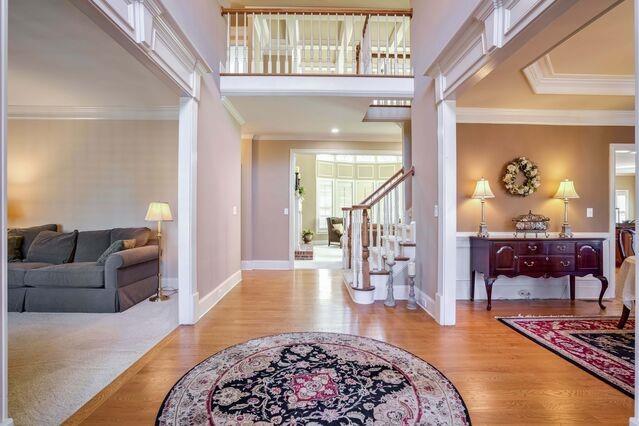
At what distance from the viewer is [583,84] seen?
10.6 ft

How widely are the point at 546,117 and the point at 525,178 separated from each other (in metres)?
0.83

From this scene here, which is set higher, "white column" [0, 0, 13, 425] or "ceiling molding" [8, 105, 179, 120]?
"ceiling molding" [8, 105, 179, 120]

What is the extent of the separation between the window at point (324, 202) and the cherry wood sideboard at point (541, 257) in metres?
6.89

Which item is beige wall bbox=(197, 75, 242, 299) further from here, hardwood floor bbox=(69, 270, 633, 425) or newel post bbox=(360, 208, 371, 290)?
newel post bbox=(360, 208, 371, 290)

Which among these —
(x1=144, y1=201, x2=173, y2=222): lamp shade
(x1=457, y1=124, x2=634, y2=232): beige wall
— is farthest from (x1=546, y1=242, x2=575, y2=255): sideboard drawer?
(x1=144, y1=201, x2=173, y2=222): lamp shade

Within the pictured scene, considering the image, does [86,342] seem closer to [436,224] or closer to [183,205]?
[183,205]

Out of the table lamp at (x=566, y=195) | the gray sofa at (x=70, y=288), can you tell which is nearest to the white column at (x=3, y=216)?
the gray sofa at (x=70, y=288)

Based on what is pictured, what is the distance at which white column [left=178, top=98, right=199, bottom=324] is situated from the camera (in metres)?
2.86

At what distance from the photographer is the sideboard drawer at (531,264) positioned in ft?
11.1

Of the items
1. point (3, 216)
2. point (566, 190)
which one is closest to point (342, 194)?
point (566, 190)

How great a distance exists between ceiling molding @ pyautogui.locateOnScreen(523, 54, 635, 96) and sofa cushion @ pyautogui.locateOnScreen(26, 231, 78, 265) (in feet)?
18.9

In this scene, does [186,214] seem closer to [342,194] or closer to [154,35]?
[154,35]

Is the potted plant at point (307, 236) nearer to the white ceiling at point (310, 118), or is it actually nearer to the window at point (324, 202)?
the window at point (324, 202)

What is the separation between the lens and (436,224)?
3.03 meters
